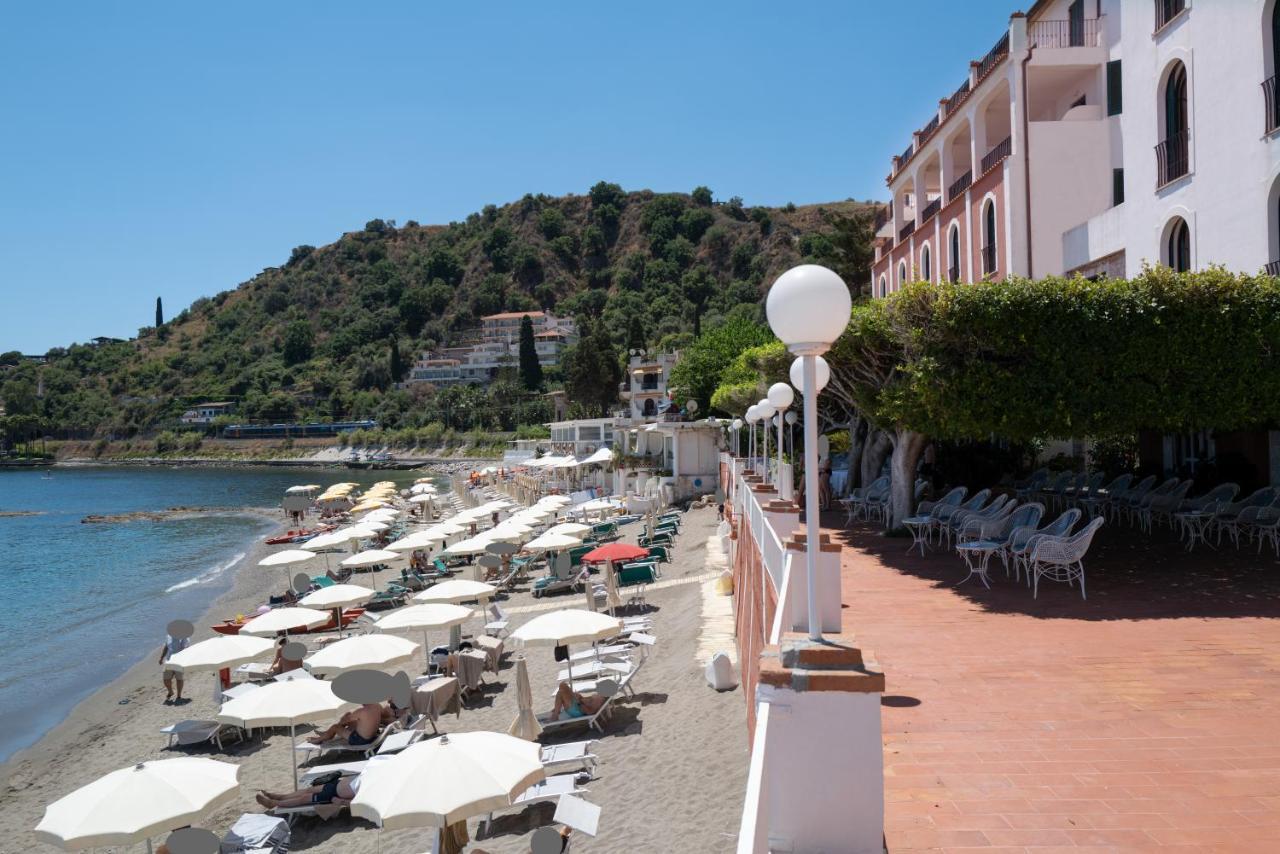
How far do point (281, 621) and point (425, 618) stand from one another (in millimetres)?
3374

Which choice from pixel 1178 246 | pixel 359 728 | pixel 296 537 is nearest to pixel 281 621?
pixel 359 728

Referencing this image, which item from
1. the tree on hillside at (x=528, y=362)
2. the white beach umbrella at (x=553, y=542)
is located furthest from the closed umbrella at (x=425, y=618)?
the tree on hillside at (x=528, y=362)

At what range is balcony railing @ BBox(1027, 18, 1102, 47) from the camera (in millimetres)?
19219

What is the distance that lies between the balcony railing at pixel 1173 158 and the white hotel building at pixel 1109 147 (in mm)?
33

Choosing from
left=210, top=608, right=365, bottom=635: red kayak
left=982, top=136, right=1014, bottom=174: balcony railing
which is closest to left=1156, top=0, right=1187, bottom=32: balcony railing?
left=982, top=136, right=1014, bottom=174: balcony railing

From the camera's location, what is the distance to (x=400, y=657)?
12.0m

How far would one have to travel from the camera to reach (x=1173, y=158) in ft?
50.0

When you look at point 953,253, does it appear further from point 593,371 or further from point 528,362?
point 528,362

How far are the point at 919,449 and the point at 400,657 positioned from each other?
31.1 feet

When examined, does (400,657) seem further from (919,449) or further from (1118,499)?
(1118,499)

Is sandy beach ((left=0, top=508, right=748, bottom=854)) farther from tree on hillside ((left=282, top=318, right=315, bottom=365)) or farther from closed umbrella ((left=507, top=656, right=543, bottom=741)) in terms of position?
tree on hillside ((left=282, top=318, right=315, bottom=365))

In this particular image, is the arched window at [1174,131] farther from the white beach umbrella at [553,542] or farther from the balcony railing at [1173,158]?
the white beach umbrella at [553,542]

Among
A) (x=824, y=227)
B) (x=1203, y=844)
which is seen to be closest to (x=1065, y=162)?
(x=1203, y=844)

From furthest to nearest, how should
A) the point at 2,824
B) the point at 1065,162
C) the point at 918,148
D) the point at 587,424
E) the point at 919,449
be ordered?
the point at 587,424 < the point at 918,148 < the point at 1065,162 < the point at 919,449 < the point at 2,824
